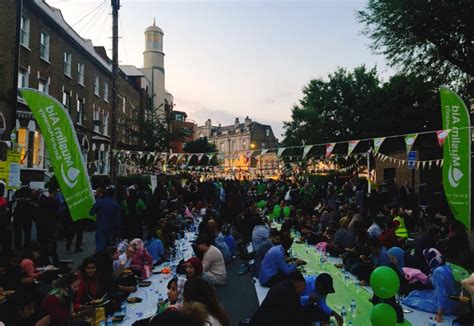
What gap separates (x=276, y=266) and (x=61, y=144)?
17.0ft

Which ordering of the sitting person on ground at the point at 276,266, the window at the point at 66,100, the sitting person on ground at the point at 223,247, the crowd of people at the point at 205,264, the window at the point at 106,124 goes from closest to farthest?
1. the crowd of people at the point at 205,264
2. the sitting person on ground at the point at 276,266
3. the sitting person on ground at the point at 223,247
4. the window at the point at 66,100
5. the window at the point at 106,124

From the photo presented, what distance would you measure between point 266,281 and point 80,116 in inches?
853

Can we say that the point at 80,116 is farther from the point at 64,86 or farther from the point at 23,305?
the point at 23,305

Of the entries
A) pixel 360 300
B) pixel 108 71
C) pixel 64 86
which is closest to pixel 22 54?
pixel 64 86

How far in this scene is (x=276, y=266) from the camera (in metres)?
7.92

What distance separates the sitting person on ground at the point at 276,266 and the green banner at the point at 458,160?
3.77 metres

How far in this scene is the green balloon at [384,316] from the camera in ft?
17.9

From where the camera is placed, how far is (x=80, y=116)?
26062mm

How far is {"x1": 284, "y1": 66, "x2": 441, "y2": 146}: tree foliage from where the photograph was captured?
30422mm

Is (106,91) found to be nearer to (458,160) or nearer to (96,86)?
(96,86)

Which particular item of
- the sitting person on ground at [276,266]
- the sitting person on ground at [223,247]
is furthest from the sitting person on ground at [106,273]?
the sitting person on ground at [223,247]

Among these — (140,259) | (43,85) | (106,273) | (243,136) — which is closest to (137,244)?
(140,259)

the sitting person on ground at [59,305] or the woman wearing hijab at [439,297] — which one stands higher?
the sitting person on ground at [59,305]

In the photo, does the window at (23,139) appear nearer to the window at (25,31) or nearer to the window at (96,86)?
the window at (25,31)
